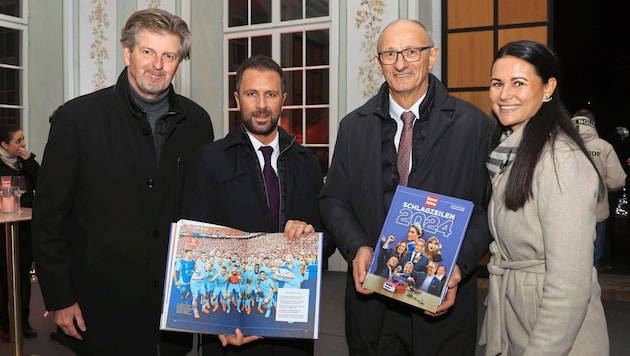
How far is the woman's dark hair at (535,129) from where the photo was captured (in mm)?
1483

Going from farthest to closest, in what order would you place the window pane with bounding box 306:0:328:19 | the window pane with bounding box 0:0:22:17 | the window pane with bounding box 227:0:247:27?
the window pane with bounding box 227:0:247:27 < the window pane with bounding box 0:0:22:17 < the window pane with bounding box 306:0:328:19

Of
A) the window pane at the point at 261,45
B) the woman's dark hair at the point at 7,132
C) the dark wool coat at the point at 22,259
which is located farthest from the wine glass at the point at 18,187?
the window pane at the point at 261,45

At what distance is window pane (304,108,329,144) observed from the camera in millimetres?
6230

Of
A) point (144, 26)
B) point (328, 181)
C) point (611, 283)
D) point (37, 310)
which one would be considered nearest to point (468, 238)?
point (328, 181)

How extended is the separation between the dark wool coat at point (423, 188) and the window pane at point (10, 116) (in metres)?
5.77

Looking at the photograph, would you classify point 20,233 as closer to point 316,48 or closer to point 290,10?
point 316,48

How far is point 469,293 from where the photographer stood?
1.84m

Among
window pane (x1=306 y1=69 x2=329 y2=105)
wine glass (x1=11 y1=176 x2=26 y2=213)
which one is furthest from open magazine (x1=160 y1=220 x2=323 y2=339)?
window pane (x1=306 y1=69 x2=329 y2=105)

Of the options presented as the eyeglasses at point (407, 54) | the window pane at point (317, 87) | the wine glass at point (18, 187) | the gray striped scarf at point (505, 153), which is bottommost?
the wine glass at point (18, 187)

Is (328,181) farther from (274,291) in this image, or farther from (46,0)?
(46,0)

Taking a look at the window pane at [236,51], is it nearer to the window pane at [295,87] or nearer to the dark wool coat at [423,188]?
the window pane at [295,87]

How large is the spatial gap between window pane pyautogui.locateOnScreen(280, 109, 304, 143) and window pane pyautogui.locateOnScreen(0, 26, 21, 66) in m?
3.11

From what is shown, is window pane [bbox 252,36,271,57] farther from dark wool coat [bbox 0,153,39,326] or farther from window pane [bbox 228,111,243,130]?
dark wool coat [bbox 0,153,39,326]

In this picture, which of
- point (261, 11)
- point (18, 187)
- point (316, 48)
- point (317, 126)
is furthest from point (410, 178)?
point (261, 11)
